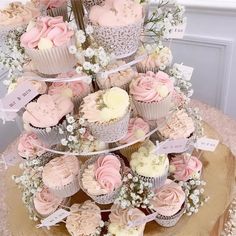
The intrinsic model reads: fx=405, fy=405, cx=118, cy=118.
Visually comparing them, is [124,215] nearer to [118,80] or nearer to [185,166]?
[185,166]

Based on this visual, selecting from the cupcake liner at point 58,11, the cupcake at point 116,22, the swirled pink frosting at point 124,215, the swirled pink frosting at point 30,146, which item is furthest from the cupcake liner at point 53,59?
the swirled pink frosting at point 124,215

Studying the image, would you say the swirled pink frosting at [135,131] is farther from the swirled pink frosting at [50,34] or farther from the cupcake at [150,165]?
the swirled pink frosting at [50,34]

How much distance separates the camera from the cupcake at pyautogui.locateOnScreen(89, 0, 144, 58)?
119cm

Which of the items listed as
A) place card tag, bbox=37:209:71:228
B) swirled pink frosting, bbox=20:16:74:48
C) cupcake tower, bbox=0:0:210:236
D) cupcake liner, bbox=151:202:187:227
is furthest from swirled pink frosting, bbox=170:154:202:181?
swirled pink frosting, bbox=20:16:74:48

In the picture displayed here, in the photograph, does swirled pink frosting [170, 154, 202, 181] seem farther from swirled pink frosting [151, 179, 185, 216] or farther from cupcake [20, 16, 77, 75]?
cupcake [20, 16, 77, 75]

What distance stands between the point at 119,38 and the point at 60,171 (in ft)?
1.72

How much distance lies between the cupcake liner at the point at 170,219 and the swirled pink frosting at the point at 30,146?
1.65 feet

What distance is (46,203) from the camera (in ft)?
4.96

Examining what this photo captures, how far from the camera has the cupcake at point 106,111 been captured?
4.17 ft

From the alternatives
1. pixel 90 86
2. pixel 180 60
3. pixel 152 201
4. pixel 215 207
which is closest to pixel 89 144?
pixel 90 86

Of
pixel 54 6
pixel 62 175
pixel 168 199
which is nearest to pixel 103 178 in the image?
pixel 62 175

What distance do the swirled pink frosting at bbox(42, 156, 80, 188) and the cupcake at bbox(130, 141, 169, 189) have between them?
211 mm

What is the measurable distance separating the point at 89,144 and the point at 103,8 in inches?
18.0

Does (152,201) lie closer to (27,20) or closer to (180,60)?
(27,20)
